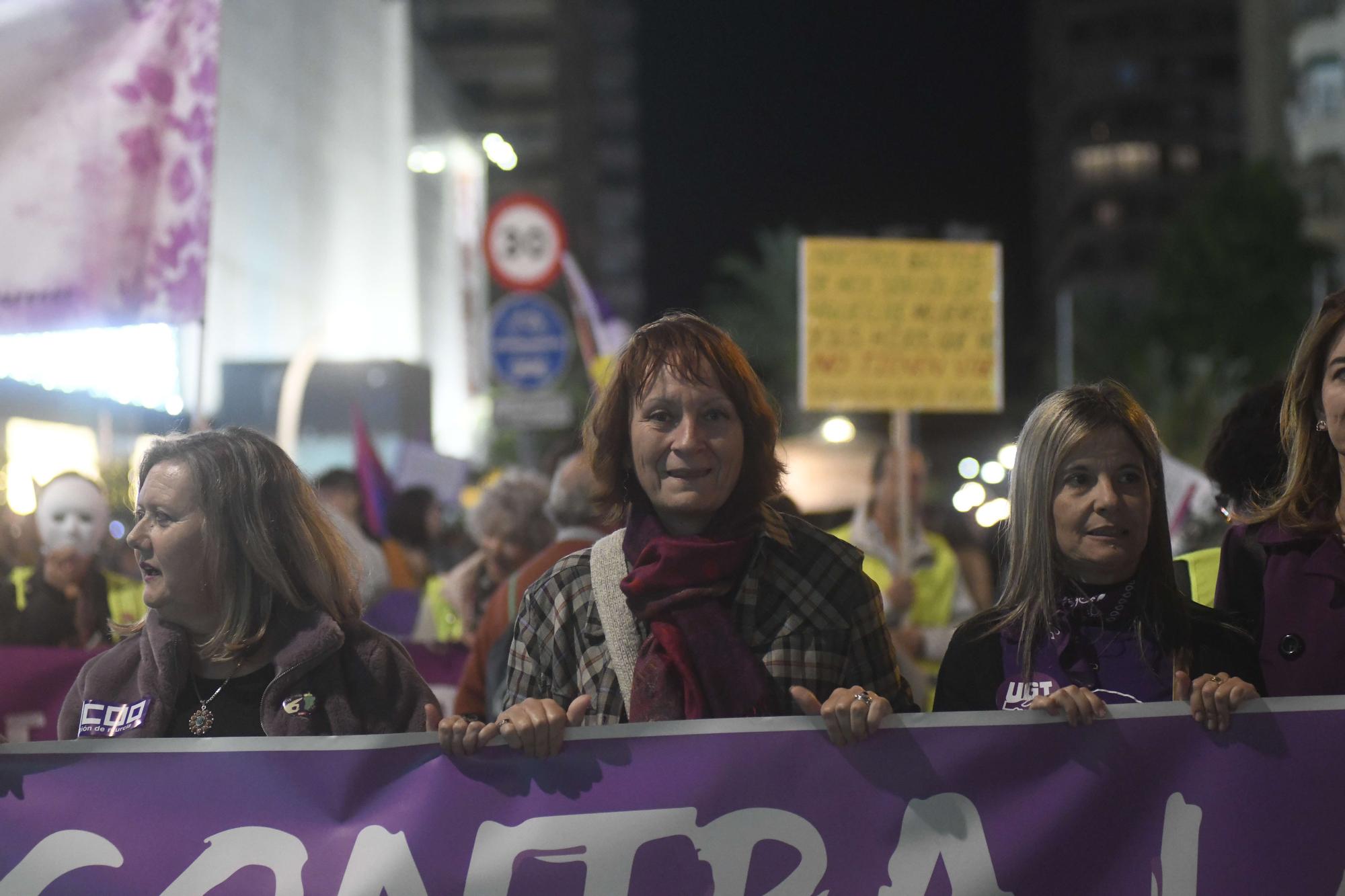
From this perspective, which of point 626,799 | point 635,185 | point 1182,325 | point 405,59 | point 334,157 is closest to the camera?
point 626,799

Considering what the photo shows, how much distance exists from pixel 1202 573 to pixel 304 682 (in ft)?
7.64

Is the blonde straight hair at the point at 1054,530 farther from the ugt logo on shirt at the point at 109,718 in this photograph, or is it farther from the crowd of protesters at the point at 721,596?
the ugt logo on shirt at the point at 109,718

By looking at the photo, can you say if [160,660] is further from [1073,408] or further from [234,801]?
[1073,408]

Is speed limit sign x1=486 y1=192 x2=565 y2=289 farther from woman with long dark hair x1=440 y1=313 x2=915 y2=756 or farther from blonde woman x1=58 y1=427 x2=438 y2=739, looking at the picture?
woman with long dark hair x1=440 y1=313 x2=915 y2=756

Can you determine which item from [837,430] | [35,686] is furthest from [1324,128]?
[35,686]

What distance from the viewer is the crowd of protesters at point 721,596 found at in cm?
271

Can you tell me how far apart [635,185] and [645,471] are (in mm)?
142906

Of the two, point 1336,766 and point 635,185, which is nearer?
point 1336,766

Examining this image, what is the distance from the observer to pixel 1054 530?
2.91 meters

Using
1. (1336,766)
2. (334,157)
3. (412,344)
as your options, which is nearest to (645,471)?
(1336,766)

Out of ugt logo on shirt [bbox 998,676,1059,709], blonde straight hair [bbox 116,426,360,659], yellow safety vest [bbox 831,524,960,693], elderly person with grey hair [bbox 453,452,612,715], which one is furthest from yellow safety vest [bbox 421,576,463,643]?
ugt logo on shirt [bbox 998,676,1059,709]

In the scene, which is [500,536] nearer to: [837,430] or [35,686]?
[35,686]

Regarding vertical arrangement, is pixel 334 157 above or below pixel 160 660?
above

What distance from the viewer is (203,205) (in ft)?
14.2
